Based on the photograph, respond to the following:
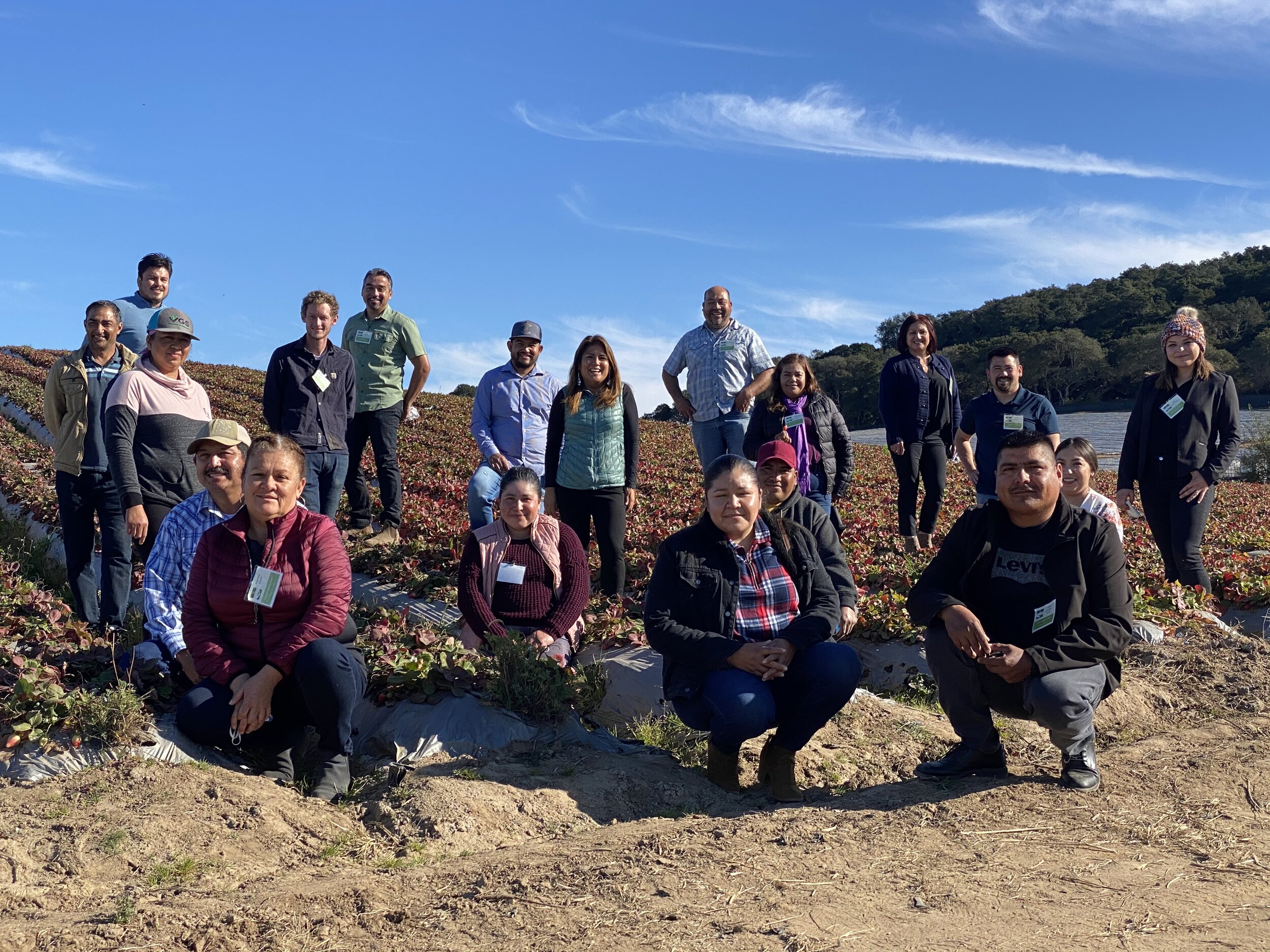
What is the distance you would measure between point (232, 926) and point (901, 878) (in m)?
2.04

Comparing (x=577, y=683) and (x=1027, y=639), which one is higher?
(x=1027, y=639)

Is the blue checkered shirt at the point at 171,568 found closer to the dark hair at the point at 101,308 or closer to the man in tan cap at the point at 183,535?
the man in tan cap at the point at 183,535

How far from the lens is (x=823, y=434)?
688 cm

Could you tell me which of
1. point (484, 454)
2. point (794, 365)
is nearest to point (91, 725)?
point (484, 454)

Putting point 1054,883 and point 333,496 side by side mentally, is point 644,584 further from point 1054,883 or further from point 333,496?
point 1054,883

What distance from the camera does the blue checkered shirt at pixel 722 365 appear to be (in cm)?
749

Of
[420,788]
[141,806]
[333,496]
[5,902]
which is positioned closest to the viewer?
[5,902]

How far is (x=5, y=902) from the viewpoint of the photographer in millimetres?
3123

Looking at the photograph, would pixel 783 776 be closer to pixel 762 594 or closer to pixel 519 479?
pixel 762 594

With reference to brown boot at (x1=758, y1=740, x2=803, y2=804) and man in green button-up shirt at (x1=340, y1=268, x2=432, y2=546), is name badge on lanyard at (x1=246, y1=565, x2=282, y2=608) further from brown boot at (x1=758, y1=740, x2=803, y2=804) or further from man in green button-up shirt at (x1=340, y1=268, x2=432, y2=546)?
man in green button-up shirt at (x1=340, y1=268, x2=432, y2=546)

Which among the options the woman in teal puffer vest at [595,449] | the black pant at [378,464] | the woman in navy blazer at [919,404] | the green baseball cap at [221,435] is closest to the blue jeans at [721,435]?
the woman in teal puffer vest at [595,449]

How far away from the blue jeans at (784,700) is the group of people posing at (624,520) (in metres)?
0.01

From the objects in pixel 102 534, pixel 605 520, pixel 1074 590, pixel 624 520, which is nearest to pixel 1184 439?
pixel 1074 590

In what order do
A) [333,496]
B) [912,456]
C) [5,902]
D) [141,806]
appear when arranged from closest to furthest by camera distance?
[5,902]
[141,806]
[333,496]
[912,456]
